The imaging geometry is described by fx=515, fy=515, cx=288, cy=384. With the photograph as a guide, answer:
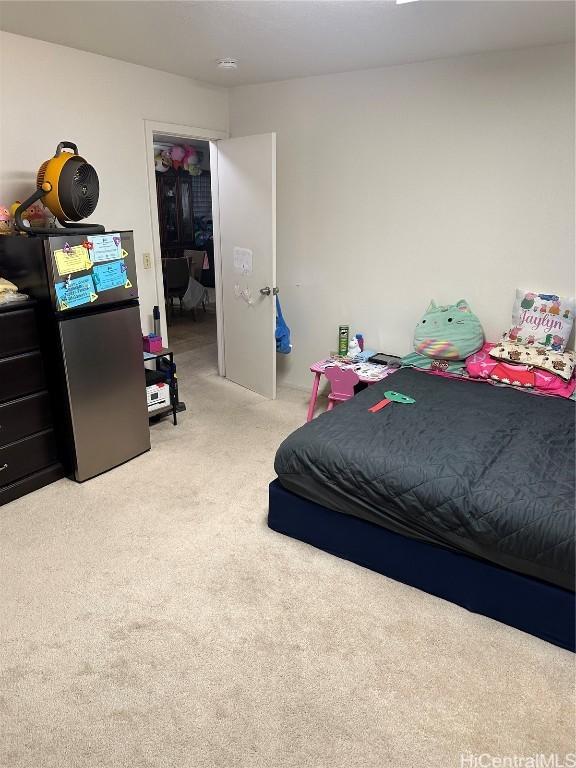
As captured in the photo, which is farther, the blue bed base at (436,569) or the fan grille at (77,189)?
the fan grille at (77,189)

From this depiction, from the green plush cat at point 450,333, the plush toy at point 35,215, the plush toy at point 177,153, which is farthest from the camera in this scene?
the plush toy at point 177,153

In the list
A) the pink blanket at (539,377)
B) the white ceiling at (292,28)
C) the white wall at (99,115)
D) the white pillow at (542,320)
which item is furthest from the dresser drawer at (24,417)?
the white pillow at (542,320)

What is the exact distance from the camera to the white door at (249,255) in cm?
379

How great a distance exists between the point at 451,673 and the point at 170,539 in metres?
1.36

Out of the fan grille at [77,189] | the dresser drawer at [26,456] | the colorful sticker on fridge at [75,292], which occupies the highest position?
the fan grille at [77,189]

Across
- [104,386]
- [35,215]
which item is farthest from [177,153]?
[104,386]

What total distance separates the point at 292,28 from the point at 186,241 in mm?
5494

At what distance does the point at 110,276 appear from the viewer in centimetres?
284

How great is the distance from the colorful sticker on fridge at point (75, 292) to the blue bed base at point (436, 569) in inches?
55.0

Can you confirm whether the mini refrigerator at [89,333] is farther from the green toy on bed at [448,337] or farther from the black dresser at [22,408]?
the green toy on bed at [448,337]

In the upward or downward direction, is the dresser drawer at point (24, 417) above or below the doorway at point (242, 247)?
below

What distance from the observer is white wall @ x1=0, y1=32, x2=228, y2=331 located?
287 cm

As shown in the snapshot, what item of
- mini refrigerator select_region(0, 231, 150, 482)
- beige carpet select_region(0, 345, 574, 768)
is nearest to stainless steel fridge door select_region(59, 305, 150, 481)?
mini refrigerator select_region(0, 231, 150, 482)

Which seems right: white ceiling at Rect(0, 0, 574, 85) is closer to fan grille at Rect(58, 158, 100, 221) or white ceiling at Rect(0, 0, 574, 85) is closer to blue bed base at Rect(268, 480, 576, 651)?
fan grille at Rect(58, 158, 100, 221)
